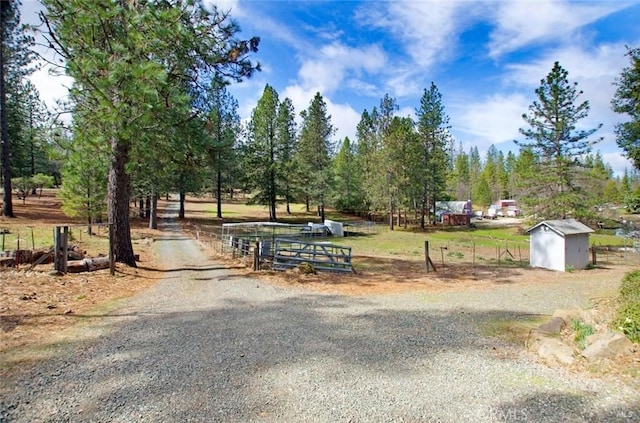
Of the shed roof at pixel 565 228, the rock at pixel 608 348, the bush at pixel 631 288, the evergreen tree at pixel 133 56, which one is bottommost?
the rock at pixel 608 348

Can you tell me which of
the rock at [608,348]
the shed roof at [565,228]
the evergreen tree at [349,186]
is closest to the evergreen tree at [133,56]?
the rock at [608,348]

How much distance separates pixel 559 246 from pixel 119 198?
19674 mm

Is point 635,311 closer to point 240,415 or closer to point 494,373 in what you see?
point 494,373

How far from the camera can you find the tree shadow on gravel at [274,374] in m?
3.64

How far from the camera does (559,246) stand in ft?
56.5

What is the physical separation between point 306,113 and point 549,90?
25.9 m

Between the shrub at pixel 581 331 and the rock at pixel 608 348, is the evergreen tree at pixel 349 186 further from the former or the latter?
the rock at pixel 608 348

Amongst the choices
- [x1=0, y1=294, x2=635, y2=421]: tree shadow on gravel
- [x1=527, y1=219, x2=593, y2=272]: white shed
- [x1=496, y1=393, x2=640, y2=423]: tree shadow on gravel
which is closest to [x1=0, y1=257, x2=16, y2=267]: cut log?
[x1=0, y1=294, x2=635, y2=421]: tree shadow on gravel

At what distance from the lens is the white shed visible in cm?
1711

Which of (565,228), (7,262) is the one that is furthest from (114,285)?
(565,228)

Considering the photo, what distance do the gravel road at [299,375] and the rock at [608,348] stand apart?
58 centimetres

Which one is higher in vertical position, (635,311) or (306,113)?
(306,113)

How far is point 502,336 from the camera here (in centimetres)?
607

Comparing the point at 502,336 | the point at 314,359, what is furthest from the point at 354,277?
the point at 314,359
